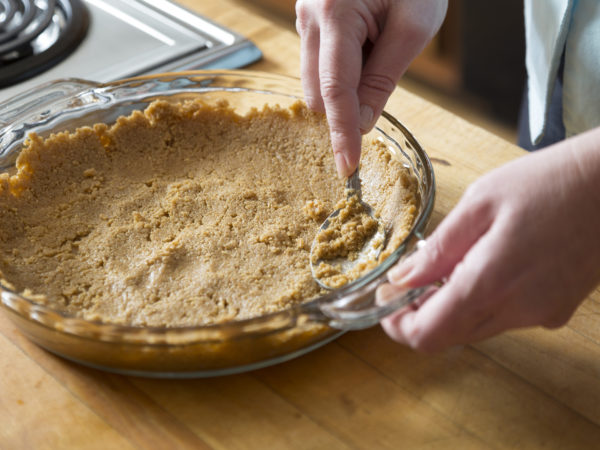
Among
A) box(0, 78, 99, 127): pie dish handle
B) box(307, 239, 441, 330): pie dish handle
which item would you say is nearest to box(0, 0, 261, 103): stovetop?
box(0, 78, 99, 127): pie dish handle

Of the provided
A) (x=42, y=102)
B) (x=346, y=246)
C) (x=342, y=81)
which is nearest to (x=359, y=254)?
(x=346, y=246)

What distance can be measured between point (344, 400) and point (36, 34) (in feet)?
3.21

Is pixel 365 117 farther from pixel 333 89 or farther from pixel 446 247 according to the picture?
pixel 446 247

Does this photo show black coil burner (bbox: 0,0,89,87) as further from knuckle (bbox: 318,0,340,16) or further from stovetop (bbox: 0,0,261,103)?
knuckle (bbox: 318,0,340,16)

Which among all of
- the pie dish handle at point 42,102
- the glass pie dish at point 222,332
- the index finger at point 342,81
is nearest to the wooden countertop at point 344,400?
the glass pie dish at point 222,332

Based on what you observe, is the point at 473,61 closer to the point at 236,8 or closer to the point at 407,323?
the point at 236,8

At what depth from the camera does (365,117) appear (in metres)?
0.92

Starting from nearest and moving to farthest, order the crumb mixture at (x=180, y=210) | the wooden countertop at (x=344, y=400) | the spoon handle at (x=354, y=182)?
1. the wooden countertop at (x=344, y=400)
2. the crumb mixture at (x=180, y=210)
3. the spoon handle at (x=354, y=182)

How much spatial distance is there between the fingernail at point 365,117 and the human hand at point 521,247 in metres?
0.30

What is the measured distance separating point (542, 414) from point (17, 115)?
86 cm

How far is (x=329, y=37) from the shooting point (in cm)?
90

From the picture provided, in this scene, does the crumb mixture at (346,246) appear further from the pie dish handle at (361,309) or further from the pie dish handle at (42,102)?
the pie dish handle at (42,102)

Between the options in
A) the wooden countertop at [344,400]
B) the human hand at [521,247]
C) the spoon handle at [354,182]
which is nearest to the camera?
the human hand at [521,247]

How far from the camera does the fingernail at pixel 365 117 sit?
3.00 ft
